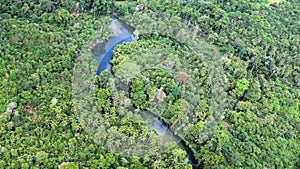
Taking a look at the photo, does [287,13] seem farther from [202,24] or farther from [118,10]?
[118,10]

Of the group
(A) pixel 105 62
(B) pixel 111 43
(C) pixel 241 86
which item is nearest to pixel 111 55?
(A) pixel 105 62

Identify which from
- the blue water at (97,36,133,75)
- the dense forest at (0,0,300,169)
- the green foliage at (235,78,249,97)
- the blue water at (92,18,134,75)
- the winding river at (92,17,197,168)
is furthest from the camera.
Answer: the blue water at (92,18,134,75)

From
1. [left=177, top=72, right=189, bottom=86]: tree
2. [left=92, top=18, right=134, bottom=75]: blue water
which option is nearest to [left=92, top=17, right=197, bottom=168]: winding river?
[left=92, top=18, right=134, bottom=75]: blue water

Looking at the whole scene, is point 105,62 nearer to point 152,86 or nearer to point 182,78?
point 152,86

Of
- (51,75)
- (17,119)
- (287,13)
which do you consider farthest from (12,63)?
(287,13)

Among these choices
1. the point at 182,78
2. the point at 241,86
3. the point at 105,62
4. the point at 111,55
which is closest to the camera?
the point at 182,78

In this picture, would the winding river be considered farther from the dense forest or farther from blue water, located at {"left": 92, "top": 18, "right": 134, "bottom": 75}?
the dense forest
